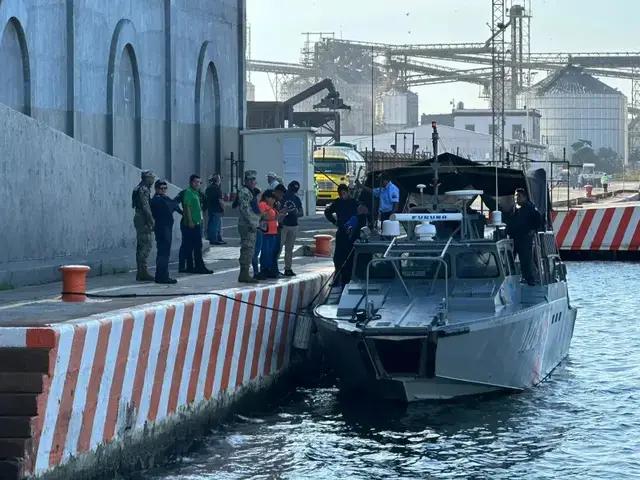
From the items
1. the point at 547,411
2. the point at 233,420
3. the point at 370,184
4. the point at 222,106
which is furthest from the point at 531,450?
the point at 222,106

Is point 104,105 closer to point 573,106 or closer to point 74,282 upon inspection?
point 74,282

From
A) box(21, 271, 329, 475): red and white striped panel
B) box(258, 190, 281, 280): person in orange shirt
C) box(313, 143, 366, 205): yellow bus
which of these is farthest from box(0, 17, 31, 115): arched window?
box(313, 143, 366, 205): yellow bus

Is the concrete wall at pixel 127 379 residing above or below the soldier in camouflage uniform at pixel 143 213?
below

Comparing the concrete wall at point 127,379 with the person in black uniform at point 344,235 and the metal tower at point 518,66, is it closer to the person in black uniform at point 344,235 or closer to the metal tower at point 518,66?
the person in black uniform at point 344,235

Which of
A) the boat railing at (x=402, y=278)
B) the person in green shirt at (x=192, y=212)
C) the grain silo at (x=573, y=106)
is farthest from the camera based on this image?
the grain silo at (x=573, y=106)

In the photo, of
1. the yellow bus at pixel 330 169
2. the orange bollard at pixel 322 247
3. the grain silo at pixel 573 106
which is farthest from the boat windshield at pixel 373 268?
the grain silo at pixel 573 106

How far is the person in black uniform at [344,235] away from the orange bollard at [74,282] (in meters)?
5.66

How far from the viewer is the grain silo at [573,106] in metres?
187

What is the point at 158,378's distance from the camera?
1498cm

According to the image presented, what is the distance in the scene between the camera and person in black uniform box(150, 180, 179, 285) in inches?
803

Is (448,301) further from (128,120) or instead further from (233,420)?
(128,120)

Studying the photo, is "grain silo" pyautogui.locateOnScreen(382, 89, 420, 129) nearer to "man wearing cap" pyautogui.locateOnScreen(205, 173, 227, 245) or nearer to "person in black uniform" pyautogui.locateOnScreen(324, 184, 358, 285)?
"man wearing cap" pyautogui.locateOnScreen(205, 173, 227, 245)

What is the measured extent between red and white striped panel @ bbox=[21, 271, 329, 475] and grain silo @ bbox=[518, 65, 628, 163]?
16570 cm

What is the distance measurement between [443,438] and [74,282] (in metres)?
5.42
